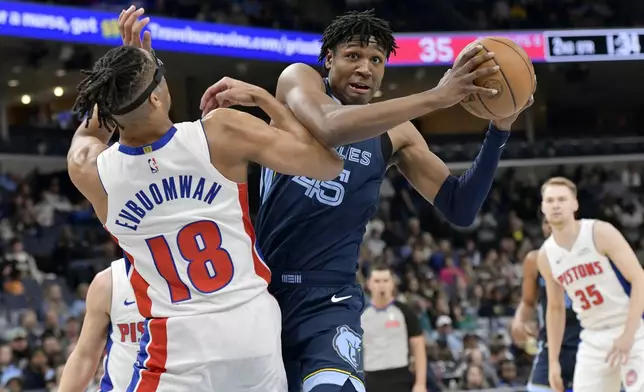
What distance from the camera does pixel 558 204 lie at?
21.4 feet

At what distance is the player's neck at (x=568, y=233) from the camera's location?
658 cm

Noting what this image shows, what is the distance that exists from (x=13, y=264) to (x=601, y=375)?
7.83m

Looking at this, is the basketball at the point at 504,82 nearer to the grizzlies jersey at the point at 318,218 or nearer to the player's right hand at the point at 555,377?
the grizzlies jersey at the point at 318,218

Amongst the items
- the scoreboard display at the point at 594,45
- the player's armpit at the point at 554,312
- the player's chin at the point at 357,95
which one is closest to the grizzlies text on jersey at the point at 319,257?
the player's chin at the point at 357,95

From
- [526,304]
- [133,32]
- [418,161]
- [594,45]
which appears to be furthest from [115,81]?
[594,45]

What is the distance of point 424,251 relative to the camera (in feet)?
51.3

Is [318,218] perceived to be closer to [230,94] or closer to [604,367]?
[230,94]

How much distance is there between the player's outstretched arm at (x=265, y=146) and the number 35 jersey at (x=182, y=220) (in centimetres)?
7

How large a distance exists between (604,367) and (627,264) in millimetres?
707

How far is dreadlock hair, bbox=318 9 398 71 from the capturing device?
12.0ft

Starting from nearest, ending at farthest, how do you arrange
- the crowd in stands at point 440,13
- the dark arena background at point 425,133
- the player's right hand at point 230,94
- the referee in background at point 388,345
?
the player's right hand at point 230,94, the referee in background at point 388,345, the dark arena background at point 425,133, the crowd in stands at point 440,13

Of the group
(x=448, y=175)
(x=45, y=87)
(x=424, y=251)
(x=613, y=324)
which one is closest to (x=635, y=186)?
(x=424, y=251)

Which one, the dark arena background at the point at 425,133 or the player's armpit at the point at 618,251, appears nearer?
the player's armpit at the point at 618,251

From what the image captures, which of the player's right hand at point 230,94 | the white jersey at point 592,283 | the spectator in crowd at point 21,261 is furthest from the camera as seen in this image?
the spectator in crowd at point 21,261
